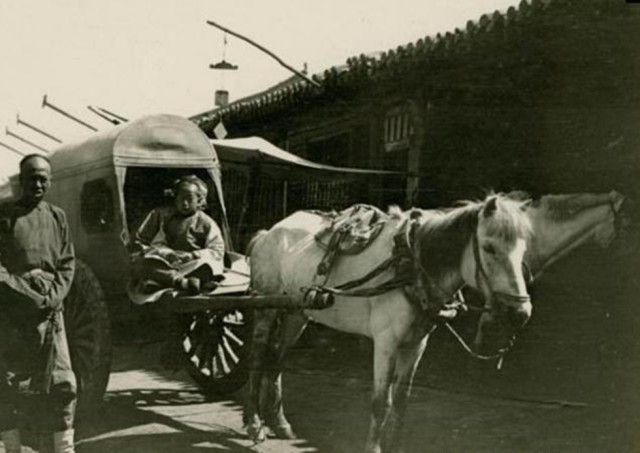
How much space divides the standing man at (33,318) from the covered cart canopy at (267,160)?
3780mm

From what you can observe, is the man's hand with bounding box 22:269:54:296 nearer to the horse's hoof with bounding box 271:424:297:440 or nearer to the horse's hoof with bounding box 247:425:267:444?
the horse's hoof with bounding box 247:425:267:444

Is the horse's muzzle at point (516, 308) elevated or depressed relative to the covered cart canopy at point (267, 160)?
depressed

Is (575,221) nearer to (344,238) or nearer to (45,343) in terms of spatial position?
(344,238)

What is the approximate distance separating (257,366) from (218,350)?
35.1 inches

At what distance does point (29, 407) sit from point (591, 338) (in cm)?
437

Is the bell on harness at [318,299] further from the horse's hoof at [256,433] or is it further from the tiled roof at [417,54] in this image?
the tiled roof at [417,54]

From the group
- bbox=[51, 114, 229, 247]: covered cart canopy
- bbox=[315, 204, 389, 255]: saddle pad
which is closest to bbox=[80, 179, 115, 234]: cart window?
bbox=[51, 114, 229, 247]: covered cart canopy

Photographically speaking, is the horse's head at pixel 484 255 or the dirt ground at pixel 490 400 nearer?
the horse's head at pixel 484 255

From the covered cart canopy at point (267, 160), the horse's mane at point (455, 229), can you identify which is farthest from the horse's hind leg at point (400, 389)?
the covered cart canopy at point (267, 160)

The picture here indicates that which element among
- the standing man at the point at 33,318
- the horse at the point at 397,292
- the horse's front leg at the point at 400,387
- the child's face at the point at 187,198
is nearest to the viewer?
the horse at the point at 397,292

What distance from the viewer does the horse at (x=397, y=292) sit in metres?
4.14

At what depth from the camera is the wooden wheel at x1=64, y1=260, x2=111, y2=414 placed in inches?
223

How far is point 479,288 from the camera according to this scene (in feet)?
14.1

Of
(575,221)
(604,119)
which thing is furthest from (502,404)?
(604,119)
